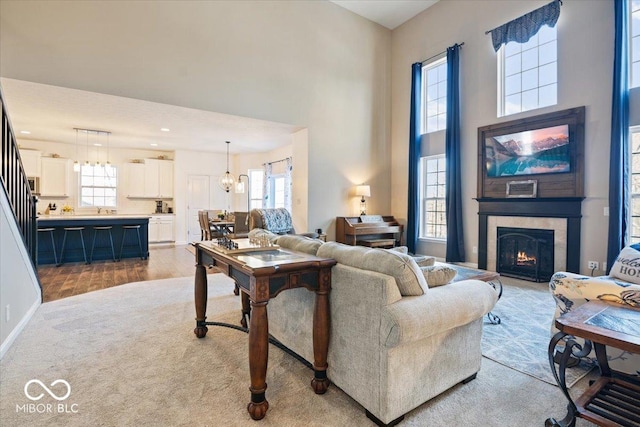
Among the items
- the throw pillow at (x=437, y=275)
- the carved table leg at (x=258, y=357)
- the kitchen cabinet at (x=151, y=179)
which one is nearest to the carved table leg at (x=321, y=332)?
the carved table leg at (x=258, y=357)

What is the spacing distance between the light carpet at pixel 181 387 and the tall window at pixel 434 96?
216 inches

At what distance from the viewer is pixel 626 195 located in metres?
4.13

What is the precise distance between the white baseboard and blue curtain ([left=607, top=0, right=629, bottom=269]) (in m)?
6.57

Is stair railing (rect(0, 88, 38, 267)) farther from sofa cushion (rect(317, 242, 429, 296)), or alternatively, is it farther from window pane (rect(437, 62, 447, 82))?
window pane (rect(437, 62, 447, 82))

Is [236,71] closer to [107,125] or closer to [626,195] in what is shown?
[107,125]

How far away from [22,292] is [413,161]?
6.54 metres

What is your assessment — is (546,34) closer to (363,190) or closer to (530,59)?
(530,59)

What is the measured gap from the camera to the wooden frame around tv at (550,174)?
4.57 meters

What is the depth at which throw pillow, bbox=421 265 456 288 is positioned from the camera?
194 centimetres

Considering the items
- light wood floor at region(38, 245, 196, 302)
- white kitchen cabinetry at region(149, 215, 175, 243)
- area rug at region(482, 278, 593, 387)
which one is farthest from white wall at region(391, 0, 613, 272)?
white kitchen cabinetry at region(149, 215, 175, 243)

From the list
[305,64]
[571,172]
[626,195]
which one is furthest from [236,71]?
[626,195]

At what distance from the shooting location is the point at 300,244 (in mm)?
2406

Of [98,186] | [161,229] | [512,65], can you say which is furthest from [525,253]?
[98,186]

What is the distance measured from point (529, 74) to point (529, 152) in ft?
4.40
